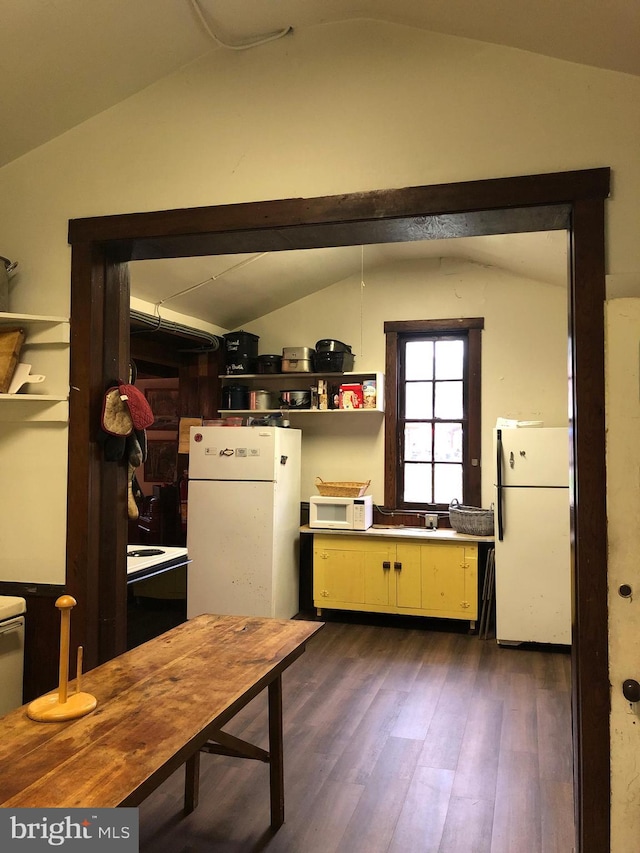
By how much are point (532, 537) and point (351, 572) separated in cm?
140

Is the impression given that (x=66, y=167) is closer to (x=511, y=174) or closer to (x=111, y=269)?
(x=111, y=269)

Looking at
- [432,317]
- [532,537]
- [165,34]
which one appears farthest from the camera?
[432,317]

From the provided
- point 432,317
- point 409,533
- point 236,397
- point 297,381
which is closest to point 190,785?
point 409,533

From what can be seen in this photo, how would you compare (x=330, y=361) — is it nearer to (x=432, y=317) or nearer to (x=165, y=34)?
(x=432, y=317)

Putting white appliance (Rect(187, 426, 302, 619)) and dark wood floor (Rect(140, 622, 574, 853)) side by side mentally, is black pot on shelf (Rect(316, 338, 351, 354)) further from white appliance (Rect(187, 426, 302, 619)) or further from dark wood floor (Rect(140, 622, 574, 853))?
dark wood floor (Rect(140, 622, 574, 853))

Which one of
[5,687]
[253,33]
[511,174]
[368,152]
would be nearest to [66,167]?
[253,33]

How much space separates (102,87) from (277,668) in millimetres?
2080

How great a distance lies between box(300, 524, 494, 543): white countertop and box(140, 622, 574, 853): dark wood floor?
85cm

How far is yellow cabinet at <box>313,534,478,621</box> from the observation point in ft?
15.7

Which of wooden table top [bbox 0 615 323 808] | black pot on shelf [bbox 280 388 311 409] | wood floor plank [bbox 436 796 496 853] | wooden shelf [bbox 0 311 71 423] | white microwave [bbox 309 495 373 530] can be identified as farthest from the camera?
black pot on shelf [bbox 280 388 311 409]

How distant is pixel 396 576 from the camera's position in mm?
4926

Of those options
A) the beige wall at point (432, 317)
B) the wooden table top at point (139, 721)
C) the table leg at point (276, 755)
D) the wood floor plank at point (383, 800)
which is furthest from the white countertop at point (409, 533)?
the wooden table top at point (139, 721)

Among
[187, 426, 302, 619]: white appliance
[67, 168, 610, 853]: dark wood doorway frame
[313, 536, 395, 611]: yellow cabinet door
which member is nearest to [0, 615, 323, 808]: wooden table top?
[67, 168, 610, 853]: dark wood doorway frame

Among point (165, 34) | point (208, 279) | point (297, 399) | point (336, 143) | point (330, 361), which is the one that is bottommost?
point (297, 399)
